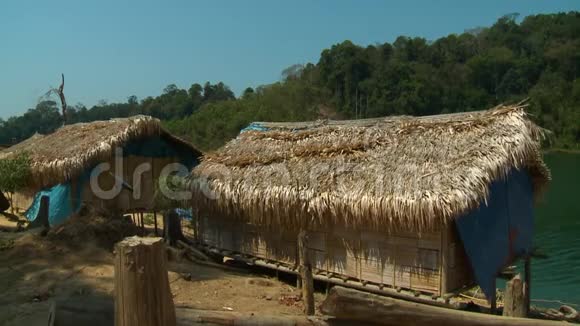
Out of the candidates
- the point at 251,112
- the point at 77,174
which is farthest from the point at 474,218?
the point at 251,112

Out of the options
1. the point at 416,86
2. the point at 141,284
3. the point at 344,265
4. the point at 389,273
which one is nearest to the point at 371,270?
the point at 389,273

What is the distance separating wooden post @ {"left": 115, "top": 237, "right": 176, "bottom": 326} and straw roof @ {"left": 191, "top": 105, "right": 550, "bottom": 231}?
5.15 m

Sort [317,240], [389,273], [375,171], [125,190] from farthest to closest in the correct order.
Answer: [125,190] → [317,240] → [375,171] → [389,273]

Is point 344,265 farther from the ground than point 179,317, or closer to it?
closer to it

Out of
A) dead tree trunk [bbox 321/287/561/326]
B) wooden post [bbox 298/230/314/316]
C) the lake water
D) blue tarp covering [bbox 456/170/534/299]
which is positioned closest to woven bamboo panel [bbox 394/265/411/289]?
blue tarp covering [bbox 456/170/534/299]

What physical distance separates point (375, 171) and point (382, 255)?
1237 mm

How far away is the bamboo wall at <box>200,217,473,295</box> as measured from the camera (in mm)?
6938

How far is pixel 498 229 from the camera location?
7664mm

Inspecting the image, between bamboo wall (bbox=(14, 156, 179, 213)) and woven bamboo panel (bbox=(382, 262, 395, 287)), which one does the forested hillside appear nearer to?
bamboo wall (bbox=(14, 156, 179, 213))

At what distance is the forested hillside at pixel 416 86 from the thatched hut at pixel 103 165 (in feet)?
58.9

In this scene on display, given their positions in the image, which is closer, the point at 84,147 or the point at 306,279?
the point at 306,279

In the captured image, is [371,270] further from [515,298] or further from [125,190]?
[125,190]

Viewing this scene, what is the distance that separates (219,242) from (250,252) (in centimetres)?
84

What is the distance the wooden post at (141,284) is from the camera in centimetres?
203
